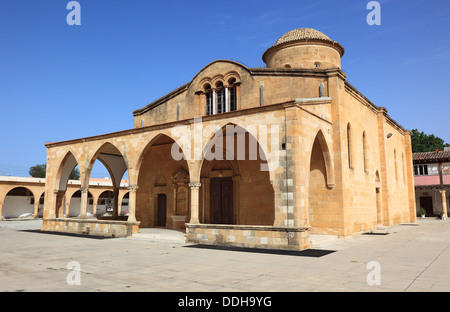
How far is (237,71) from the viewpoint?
54.9ft

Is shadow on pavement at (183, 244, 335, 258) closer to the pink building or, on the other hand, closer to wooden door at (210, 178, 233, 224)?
wooden door at (210, 178, 233, 224)

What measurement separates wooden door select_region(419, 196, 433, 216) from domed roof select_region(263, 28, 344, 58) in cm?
2232

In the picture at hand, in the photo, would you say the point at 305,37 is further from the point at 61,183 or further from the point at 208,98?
the point at 61,183

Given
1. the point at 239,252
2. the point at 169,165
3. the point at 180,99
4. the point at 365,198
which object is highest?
the point at 180,99

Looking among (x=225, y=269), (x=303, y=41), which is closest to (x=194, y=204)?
(x=225, y=269)

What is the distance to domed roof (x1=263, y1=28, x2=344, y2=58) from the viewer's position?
1791 cm

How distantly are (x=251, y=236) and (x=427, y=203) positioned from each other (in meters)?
30.0

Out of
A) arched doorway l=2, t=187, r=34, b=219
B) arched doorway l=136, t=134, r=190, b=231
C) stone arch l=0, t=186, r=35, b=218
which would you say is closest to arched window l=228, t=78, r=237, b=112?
arched doorway l=136, t=134, r=190, b=231

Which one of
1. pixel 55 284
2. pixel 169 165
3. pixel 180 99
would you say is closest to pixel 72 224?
pixel 169 165

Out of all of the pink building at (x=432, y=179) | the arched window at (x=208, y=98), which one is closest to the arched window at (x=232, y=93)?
the arched window at (x=208, y=98)

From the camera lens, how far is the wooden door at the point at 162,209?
63.2 feet

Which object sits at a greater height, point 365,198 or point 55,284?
point 365,198
